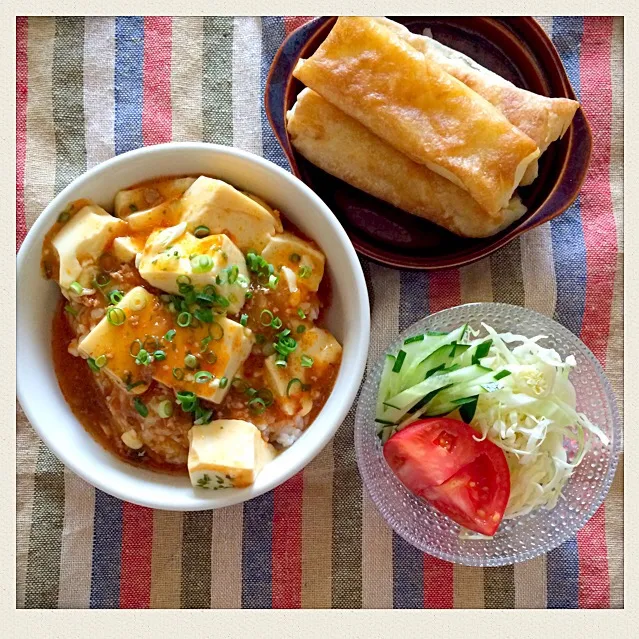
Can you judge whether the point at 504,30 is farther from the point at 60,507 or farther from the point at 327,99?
the point at 60,507

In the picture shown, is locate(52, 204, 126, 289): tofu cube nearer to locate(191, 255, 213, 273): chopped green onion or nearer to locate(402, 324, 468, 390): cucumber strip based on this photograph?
locate(191, 255, 213, 273): chopped green onion

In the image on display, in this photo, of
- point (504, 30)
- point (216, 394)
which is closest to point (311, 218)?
point (216, 394)

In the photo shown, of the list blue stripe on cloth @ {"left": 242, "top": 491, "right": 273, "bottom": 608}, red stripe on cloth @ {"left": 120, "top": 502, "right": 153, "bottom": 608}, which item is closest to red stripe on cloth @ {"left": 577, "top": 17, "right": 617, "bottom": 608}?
blue stripe on cloth @ {"left": 242, "top": 491, "right": 273, "bottom": 608}

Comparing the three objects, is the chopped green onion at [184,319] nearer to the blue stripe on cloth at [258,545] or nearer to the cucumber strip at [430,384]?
the cucumber strip at [430,384]

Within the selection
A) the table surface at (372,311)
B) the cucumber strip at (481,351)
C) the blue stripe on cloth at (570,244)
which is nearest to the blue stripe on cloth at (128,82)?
the table surface at (372,311)

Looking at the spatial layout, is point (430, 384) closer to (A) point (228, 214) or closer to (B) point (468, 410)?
(B) point (468, 410)

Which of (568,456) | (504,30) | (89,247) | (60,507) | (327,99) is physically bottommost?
(60,507)
